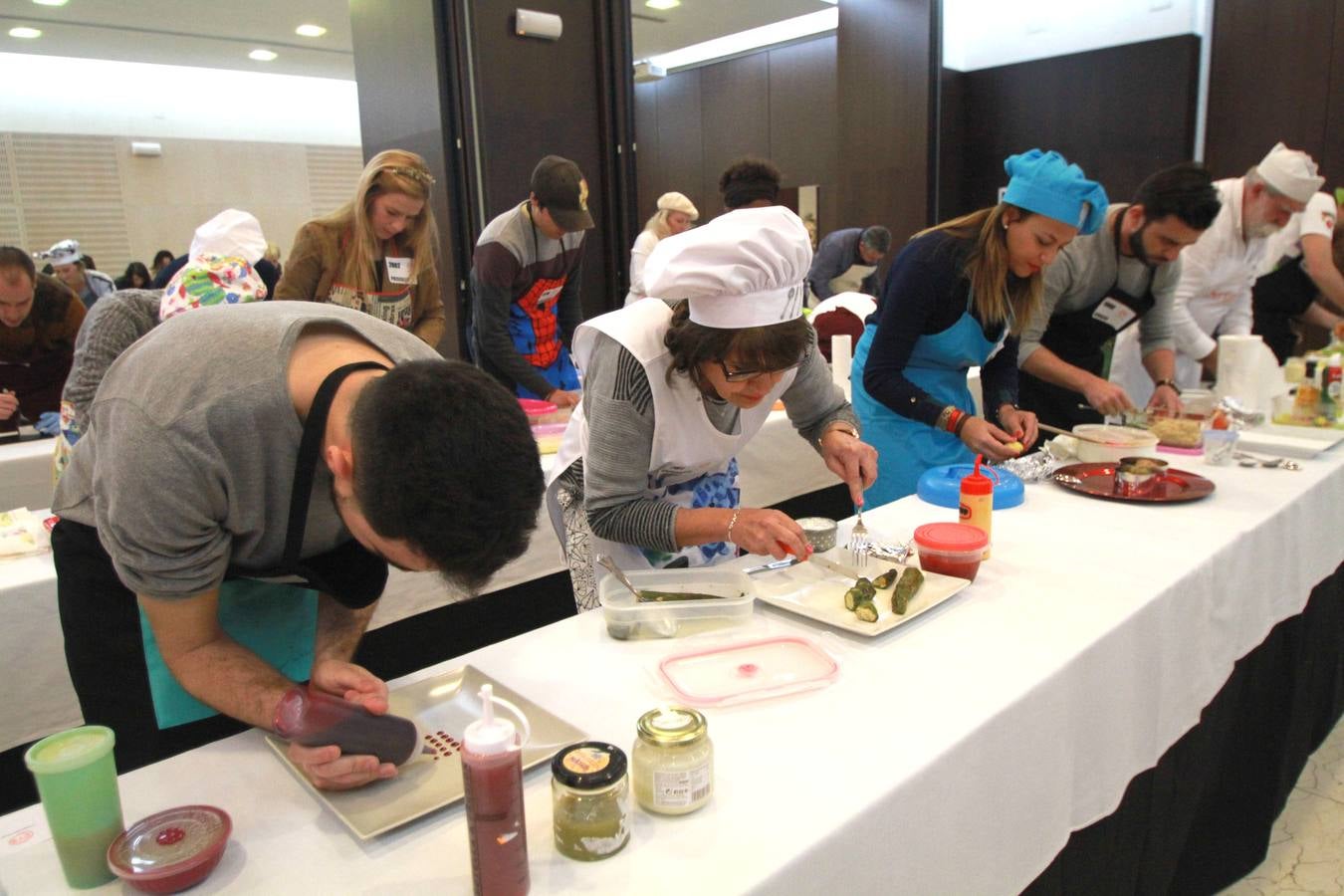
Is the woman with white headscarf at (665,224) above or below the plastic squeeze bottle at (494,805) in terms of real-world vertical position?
above

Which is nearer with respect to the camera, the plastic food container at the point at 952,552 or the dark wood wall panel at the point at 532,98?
the plastic food container at the point at 952,552

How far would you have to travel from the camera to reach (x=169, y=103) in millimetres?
7180

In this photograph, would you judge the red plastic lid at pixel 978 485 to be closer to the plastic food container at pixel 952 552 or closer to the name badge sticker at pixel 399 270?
the plastic food container at pixel 952 552

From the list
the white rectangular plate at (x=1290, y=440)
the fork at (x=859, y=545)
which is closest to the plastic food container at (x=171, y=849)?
the fork at (x=859, y=545)

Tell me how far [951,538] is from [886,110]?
5329 millimetres

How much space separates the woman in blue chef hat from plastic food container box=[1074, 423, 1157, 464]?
0.61 feet

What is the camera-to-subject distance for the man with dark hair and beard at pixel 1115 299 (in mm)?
2188

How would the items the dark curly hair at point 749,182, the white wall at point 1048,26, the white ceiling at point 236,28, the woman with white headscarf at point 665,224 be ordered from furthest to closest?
1. the white ceiling at point 236,28
2. the white wall at point 1048,26
3. the woman with white headscarf at point 665,224
4. the dark curly hair at point 749,182

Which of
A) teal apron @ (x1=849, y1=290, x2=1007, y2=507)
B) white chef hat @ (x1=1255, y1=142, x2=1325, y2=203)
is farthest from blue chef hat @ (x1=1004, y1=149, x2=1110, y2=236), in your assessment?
white chef hat @ (x1=1255, y1=142, x2=1325, y2=203)

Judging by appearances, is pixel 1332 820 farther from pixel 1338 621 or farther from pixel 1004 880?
pixel 1004 880

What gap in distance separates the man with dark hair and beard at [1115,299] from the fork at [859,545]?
101cm

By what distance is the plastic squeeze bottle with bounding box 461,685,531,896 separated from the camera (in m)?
0.70

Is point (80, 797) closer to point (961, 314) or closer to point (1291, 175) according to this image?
point (961, 314)

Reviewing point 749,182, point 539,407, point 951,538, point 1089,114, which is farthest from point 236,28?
point 951,538
